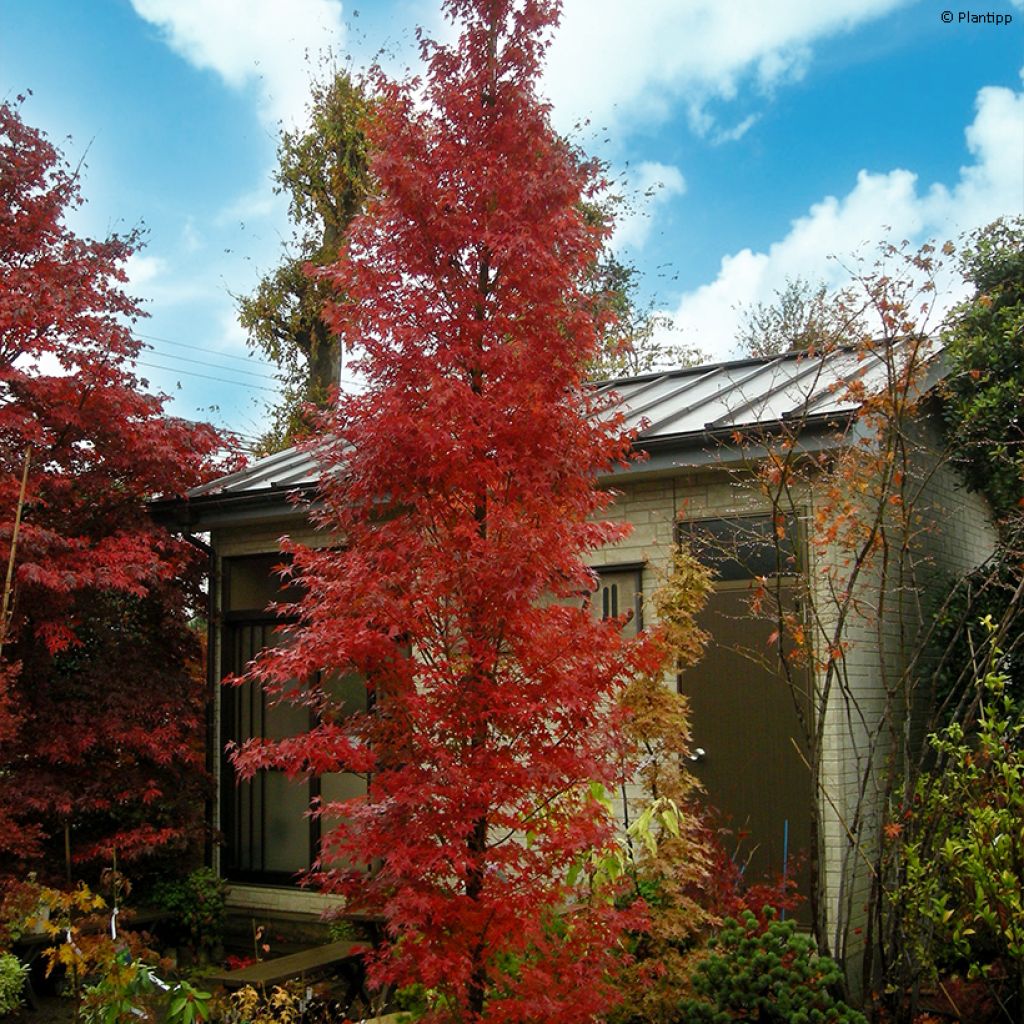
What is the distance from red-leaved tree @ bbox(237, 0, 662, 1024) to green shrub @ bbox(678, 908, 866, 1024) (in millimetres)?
479

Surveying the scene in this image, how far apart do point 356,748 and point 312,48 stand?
15.4 meters

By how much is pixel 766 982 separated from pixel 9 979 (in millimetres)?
4387

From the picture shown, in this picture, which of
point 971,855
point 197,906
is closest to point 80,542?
point 197,906

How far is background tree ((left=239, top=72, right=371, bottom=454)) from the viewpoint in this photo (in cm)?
1634

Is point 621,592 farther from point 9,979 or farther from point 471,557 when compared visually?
point 9,979

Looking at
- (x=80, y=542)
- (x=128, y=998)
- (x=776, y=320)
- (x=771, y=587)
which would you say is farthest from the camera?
(x=776, y=320)

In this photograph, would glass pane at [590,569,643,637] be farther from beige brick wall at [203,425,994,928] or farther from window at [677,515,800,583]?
window at [677,515,800,583]

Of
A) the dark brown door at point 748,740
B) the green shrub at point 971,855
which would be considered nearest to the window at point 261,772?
the dark brown door at point 748,740

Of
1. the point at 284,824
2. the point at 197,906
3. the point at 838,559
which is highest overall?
the point at 838,559

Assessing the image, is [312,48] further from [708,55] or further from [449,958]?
[449,958]

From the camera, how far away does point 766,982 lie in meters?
4.75

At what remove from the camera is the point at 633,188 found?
Answer: 20406 millimetres

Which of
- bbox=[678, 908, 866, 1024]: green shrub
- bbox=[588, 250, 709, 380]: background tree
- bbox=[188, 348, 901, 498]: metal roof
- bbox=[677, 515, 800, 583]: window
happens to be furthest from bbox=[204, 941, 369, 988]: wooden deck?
bbox=[588, 250, 709, 380]: background tree

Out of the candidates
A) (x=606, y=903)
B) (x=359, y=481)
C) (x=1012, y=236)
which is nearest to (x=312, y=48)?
(x=1012, y=236)
